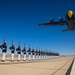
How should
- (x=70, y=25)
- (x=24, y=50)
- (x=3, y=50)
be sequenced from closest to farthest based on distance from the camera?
(x=70, y=25)
(x=3, y=50)
(x=24, y=50)

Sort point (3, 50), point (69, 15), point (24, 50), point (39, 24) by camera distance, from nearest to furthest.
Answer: point (69, 15), point (39, 24), point (3, 50), point (24, 50)

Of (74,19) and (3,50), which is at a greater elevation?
(74,19)

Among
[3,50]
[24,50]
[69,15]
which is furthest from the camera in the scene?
[24,50]

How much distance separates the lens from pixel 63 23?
131 feet

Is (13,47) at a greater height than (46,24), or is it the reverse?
(46,24)

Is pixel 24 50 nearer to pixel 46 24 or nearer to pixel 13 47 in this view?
pixel 13 47

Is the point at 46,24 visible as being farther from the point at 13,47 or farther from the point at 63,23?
the point at 13,47

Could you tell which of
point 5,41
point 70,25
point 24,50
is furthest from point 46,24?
point 24,50

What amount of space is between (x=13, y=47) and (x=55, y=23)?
1901 cm

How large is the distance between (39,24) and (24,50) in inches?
1206

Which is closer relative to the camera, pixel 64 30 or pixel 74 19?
pixel 74 19

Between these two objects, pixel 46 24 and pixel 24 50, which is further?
pixel 24 50

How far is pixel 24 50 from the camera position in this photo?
72625mm

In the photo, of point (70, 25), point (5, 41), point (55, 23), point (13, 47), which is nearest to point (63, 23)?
point (55, 23)
